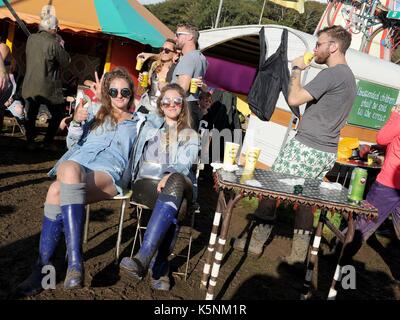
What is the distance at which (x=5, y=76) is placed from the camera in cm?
401

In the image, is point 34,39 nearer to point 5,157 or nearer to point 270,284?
point 5,157

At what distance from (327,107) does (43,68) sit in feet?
15.6

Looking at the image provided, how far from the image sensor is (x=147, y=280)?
11.3 ft

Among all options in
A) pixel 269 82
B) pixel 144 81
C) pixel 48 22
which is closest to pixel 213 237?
pixel 144 81

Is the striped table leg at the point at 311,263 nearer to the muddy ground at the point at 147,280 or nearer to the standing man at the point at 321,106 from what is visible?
the muddy ground at the point at 147,280

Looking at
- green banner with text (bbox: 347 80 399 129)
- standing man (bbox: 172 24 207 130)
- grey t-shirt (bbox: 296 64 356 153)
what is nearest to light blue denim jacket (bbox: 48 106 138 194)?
standing man (bbox: 172 24 207 130)

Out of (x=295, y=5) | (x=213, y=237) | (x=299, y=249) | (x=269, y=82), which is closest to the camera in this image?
(x=213, y=237)

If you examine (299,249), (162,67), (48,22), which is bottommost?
(299,249)

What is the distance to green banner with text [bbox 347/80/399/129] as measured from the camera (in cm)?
795

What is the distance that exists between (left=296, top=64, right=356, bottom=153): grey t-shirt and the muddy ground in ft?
4.42

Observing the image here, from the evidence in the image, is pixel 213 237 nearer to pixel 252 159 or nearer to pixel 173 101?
pixel 252 159
